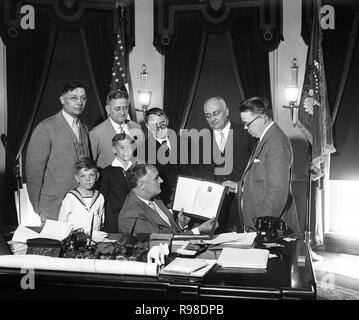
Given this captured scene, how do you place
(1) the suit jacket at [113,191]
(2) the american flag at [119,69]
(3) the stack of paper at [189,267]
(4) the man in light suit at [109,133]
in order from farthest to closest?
1. (2) the american flag at [119,69]
2. (4) the man in light suit at [109,133]
3. (1) the suit jacket at [113,191]
4. (3) the stack of paper at [189,267]

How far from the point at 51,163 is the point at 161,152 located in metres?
1.12

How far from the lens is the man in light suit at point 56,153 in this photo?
4496mm

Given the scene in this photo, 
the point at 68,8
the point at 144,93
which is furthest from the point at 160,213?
the point at 68,8

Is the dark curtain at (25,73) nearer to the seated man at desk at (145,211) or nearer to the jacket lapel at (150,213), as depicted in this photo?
the seated man at desk at (145,211)

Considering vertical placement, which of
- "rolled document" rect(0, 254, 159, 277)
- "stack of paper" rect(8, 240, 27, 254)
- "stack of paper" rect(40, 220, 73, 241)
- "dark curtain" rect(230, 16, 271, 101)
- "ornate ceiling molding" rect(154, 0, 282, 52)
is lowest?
"stack of paper" rect(8, 240, 27, 254)

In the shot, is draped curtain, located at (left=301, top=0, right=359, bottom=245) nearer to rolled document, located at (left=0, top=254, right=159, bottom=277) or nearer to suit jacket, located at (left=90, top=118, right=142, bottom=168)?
suit jacket, located at (left=90, top=118, right=142, bottom=168)

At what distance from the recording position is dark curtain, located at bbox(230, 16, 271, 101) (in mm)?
6391

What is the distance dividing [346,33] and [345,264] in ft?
9.21

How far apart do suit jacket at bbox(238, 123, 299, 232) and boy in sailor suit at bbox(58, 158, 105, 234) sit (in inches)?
A: 51.2

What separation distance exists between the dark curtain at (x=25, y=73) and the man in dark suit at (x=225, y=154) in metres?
2.96

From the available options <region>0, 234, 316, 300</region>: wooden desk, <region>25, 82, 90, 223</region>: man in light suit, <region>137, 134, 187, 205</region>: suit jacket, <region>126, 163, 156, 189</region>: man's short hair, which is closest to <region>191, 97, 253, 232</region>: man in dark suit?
<region>137, 134, 187, 205</region>: suit jacket

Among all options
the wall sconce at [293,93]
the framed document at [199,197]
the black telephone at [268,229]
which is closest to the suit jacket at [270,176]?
the framed document at [199,197]

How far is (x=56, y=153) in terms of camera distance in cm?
454
